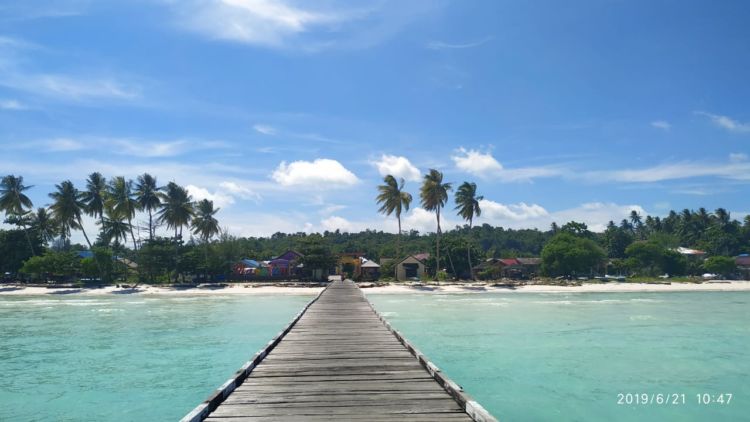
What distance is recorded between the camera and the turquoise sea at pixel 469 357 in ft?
34.8

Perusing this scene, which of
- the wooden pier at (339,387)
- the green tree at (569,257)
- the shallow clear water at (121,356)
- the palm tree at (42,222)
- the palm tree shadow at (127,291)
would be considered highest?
the palm tree at (42,222)

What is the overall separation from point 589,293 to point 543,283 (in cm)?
671

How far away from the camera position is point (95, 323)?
2322 centimetres

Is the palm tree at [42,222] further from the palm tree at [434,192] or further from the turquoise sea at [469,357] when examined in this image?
the palm tree at [434,192]

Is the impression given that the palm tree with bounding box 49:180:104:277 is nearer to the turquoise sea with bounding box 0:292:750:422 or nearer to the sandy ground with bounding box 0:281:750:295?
the sandy ground with bounding box 0:281:750:295

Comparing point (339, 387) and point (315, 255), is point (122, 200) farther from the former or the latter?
point (339, 387)

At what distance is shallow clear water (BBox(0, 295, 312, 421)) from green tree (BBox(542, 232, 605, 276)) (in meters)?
34.7

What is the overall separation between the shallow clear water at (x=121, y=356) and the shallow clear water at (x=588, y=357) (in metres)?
6.62

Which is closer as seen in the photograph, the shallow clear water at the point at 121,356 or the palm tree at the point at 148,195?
the shallow clear water at the point at 121,356

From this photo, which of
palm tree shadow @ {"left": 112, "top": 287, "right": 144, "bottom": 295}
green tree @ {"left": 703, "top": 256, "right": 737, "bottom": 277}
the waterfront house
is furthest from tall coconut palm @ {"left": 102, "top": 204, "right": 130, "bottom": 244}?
green tree @ {"left": 703, "top": 256, "right": 737, "bottom": 277}

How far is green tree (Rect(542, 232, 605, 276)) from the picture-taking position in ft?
169

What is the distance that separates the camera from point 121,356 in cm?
1554

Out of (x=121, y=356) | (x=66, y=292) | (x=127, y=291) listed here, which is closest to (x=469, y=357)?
(x=121, y=356)

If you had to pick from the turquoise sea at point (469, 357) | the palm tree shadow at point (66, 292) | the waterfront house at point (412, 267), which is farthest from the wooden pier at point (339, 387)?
the waterfront house at point (412, 267)
